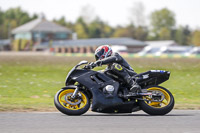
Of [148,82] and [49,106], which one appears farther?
[49,106]

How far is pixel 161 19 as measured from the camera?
525ft

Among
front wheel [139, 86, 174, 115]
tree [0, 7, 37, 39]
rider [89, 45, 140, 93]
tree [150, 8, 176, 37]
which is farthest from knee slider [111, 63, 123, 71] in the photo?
tree [0, 7, 37, 39]

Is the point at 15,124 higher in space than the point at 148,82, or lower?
lower

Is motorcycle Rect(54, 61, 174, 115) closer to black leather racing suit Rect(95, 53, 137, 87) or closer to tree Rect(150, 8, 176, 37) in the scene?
black leather racing suit Rect(95, 53, 137, 87)

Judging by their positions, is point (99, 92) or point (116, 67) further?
point (116, 67)

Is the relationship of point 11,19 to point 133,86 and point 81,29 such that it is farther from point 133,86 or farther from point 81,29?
point 133,86

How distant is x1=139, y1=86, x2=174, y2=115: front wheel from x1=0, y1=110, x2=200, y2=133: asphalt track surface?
0.51 feet

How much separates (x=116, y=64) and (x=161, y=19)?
15482 centimetres

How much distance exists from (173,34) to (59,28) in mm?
50018

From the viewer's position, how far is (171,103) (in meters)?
8.39

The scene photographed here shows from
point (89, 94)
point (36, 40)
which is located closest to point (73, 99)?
point (89, 94)

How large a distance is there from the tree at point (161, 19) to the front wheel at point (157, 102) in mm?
153374

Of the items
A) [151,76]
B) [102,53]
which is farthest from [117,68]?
[151,76]

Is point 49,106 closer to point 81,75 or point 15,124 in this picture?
point 81,75
